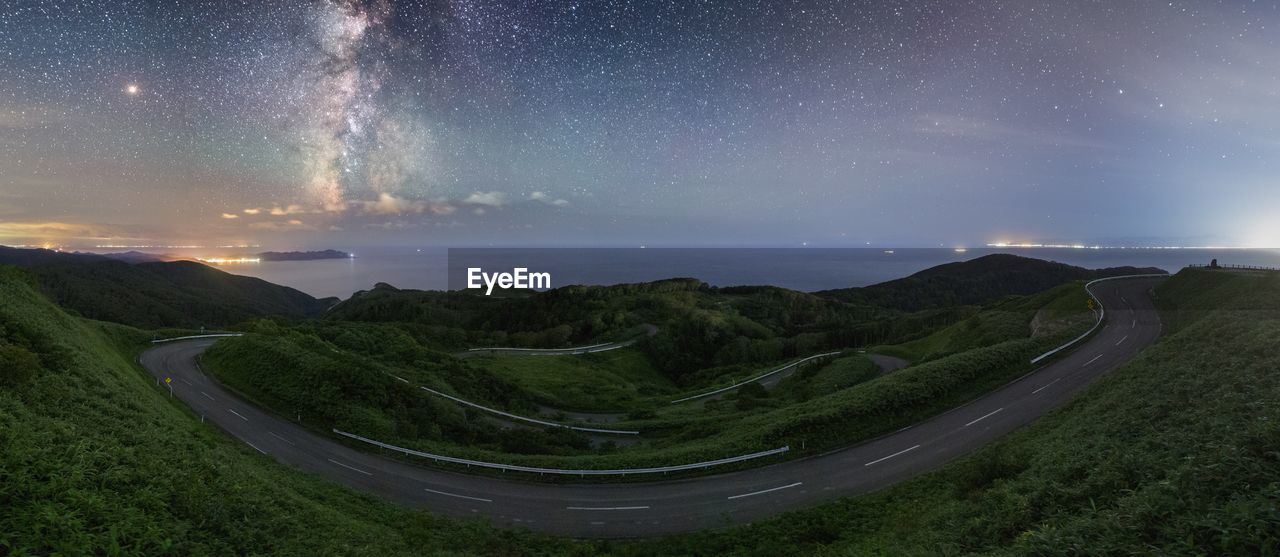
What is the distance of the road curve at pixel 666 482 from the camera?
1853cm

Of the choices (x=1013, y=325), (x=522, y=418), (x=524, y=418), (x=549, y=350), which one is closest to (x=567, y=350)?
(x=549, y=350)

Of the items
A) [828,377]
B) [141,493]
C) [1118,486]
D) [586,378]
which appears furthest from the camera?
[586,378]

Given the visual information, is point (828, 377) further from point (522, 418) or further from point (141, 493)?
point (141, 493)

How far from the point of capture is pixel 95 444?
11930 millimetres

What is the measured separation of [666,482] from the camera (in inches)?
842

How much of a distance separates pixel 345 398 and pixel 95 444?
1808 centimetres

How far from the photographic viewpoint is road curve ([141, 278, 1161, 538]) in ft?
60.8

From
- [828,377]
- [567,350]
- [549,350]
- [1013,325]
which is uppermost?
[1013,325]

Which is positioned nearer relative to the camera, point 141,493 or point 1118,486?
point 141,493

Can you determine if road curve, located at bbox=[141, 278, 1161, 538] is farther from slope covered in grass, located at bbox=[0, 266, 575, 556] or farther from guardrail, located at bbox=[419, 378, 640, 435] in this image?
guardrail, located at bbox=[419, 378, 640, 435]

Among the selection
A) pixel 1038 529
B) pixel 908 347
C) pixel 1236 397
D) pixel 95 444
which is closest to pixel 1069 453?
pixel 1236 397

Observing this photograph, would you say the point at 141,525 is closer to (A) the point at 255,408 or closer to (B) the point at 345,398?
(B) the point at 345,398

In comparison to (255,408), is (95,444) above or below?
above

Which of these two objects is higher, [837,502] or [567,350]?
[837,502]
